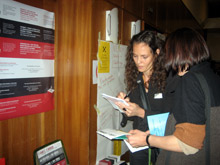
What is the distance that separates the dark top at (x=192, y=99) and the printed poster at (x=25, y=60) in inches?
40.1

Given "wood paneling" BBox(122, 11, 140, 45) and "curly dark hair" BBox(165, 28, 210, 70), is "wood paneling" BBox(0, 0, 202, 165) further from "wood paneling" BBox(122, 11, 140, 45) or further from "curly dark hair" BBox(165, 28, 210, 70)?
"curly dark hair" BBox(165, 28, 210, 70)

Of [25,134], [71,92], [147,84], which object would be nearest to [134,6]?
[147,84]

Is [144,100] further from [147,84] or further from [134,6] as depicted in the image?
[134,6]

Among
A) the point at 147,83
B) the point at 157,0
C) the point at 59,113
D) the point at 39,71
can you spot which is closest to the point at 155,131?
the point at 147,83

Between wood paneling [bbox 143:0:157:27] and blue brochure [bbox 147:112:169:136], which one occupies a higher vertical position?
wood paneling [bbox 143:0:157:27]

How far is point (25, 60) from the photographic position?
51.4 inches

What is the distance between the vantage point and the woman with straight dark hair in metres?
0.78

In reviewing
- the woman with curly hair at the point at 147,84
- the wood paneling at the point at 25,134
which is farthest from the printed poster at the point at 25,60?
the woman with curly hair at the point at 147,84

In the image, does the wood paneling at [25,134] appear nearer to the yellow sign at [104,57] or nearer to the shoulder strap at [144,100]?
the yellow sign at [104,57]

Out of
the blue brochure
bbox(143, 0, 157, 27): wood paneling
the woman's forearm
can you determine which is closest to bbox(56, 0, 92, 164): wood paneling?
the blue brochure

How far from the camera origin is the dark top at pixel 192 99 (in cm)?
77

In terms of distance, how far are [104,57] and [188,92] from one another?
902mm

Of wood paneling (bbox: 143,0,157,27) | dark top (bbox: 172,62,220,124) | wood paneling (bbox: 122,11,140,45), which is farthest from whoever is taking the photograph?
wood paneling (bbox: 143,0,157,27)

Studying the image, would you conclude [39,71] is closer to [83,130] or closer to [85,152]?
[83,130]
